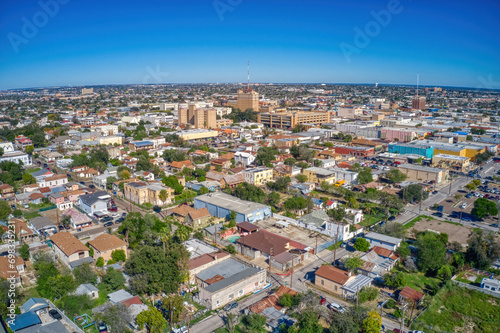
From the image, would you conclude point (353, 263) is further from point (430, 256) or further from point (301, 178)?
point (301, 178)

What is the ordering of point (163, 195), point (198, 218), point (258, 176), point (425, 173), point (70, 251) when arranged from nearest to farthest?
point (70, 251), point (198, 218), point (163, 195), point (258, 176), point (425, 173)

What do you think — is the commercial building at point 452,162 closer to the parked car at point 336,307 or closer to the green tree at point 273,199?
the green tree at point 273,199

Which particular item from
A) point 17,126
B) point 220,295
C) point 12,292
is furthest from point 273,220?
point 17,126

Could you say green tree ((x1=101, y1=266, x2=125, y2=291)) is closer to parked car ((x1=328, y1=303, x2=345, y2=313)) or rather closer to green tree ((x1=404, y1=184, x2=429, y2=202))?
parked car ((x1=328, y1=303, x2=345, y2=313))

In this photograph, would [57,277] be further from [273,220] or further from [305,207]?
[305,207]

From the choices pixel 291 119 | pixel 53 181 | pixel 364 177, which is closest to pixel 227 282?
pixel 364 177

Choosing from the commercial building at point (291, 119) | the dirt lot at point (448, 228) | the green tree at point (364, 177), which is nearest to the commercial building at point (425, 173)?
the green tree at point (364, 177)

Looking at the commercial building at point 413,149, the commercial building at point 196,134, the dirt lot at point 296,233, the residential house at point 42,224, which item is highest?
the commercial building at point 196,134
